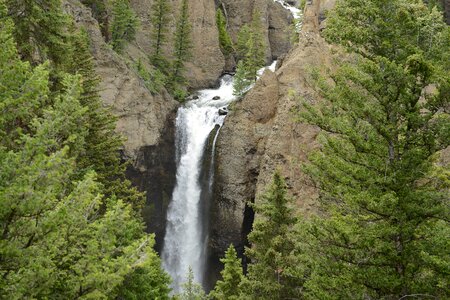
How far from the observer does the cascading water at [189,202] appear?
30.4 meters

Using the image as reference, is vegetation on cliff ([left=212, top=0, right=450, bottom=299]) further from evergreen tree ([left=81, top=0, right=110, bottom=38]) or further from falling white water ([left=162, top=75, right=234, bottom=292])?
evergreen tree ([left=81, top=0, right=110, bottom=38])

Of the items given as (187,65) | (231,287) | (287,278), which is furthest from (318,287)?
(187,65)

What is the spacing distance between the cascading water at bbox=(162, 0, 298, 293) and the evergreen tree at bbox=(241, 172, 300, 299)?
14.7 metres

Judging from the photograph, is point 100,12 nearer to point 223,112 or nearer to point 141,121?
point 141,121

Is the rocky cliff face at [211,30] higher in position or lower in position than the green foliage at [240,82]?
higher

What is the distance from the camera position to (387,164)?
1029 centimetres

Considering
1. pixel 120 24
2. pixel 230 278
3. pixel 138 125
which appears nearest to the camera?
pixel 230 278

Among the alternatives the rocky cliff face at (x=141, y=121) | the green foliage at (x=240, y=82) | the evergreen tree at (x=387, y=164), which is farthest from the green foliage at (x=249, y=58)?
the evergreen tree at (x=387, y=164)

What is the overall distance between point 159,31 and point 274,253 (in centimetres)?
3532

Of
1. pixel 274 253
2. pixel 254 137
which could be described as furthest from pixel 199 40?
pixel 274 253

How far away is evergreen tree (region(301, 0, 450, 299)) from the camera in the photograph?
970 centimetres

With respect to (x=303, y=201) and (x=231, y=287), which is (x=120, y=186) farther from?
(x=303, y=201)

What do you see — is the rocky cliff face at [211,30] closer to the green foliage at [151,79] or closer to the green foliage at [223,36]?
the green foliage at [223,36]

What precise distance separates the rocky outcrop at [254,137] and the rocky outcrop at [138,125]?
14.5 feet
